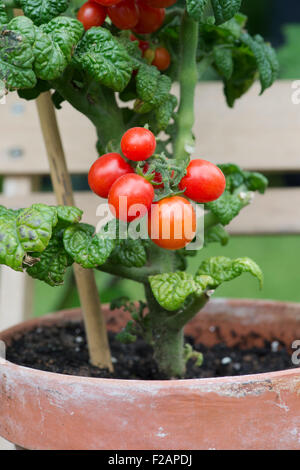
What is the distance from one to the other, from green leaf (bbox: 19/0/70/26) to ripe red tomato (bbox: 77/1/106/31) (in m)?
0.04

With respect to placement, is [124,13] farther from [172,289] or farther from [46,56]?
[172,289]

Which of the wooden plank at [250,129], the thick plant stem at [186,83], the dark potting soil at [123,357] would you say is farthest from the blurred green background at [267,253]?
the thick plant stem at [186,83]

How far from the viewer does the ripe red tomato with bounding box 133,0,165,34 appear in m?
0.72

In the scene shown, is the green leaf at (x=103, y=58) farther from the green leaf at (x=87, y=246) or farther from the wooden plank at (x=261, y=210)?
the wooden plank at (x=261, y=210)

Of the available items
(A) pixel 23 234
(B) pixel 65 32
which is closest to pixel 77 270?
(A) pixel 23 234

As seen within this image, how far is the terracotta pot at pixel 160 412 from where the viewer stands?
60 centimetres

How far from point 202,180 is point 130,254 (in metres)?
0.16

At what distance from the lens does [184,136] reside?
76 centimetres

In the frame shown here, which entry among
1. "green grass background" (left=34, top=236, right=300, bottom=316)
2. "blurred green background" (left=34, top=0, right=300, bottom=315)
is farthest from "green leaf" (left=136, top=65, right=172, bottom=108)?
"green grass background" (left=34, top=236, right=300, bottom=316)

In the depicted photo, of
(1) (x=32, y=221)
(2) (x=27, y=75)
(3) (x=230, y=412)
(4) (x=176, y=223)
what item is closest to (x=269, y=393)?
(3) (x=230, y=412)
